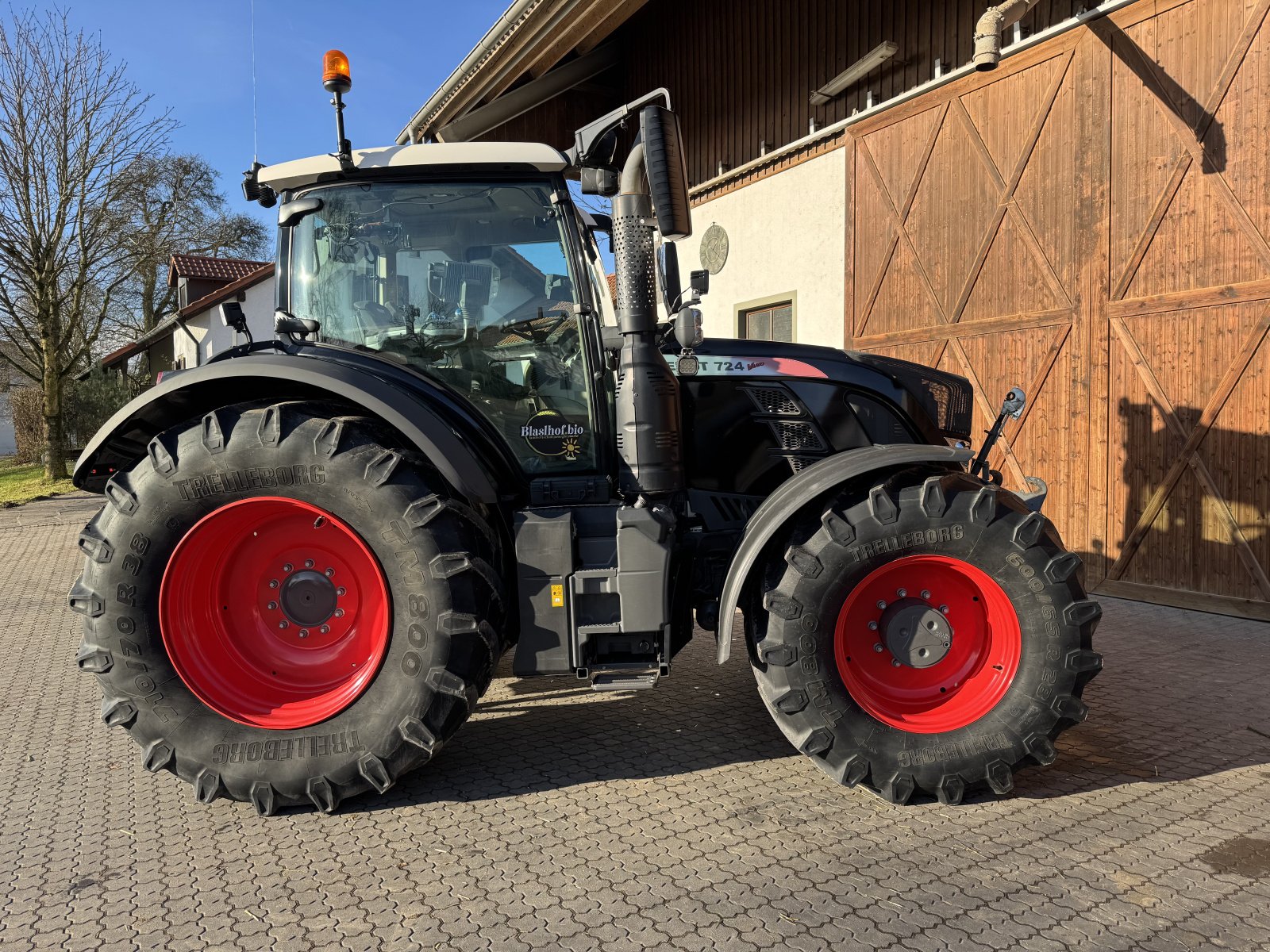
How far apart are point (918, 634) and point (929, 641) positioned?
5cm

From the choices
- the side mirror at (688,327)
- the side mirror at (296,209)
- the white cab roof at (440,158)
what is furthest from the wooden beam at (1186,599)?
the side mirror at (296,209)

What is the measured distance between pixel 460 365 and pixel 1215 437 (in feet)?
16.5

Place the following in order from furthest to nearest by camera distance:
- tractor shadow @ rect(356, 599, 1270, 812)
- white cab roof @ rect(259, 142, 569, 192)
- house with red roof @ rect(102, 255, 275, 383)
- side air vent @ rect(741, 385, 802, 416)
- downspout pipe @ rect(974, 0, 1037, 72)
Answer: house with red roof @ rect(102, 255, 275, 383) → downspout pipe @ rect(974, 0, 1037, 72) → side air vent @ rect(741, 385, 802, 416) → white cab roof @ rect(259, 142, 569, 192) → tractor shadow @ rect(356, 599, 1270, 812)

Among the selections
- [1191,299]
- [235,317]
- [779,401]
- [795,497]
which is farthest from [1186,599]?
[235,317]

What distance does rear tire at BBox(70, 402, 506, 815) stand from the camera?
2.74m

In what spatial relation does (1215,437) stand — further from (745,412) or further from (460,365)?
(460,365)

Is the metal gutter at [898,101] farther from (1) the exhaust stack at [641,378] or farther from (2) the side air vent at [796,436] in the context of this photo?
(1) the exhaust stack at [641,378]

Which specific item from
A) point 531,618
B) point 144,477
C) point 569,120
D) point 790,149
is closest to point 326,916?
point 531,618

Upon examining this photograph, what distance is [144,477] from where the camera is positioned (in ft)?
9.20

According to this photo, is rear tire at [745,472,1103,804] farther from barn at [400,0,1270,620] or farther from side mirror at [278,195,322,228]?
barn at [400,0,1270,620]

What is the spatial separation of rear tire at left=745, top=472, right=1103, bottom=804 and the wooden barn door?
3499 mm

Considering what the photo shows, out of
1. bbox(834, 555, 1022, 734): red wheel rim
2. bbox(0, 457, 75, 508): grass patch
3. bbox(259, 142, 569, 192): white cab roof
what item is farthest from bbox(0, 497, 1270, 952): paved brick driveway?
bbox(0, 457, 75, 508): grass patch

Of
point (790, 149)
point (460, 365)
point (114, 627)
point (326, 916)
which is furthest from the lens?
point (790, 149)

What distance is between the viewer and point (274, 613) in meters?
3.03
